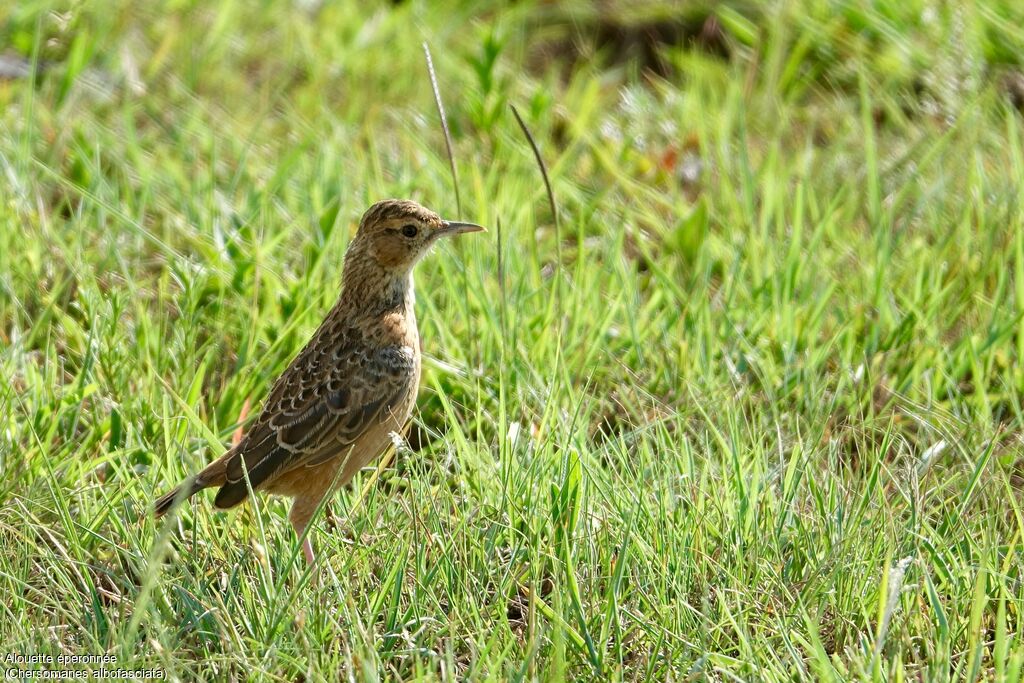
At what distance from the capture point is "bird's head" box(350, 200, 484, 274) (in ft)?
Answer: 16.0

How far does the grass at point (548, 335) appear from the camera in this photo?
388 centimetres

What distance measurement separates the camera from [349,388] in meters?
4.66

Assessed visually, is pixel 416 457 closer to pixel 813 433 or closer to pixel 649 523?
pixel 649 523

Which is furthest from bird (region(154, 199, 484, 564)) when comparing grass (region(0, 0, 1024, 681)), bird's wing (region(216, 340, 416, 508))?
grass (region(0, 0, 1024, 681))

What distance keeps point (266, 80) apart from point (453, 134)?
118 cm

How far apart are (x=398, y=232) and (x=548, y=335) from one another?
0.73 meters

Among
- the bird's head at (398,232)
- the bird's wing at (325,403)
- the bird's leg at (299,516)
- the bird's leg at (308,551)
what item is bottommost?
the bird's leg at (299,516)

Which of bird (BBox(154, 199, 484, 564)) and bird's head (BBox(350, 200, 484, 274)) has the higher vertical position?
bird's head (BBox(350, 200, 484, 274))

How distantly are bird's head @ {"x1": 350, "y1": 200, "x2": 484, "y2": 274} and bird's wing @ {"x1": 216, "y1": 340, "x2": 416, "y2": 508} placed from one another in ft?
1.15
